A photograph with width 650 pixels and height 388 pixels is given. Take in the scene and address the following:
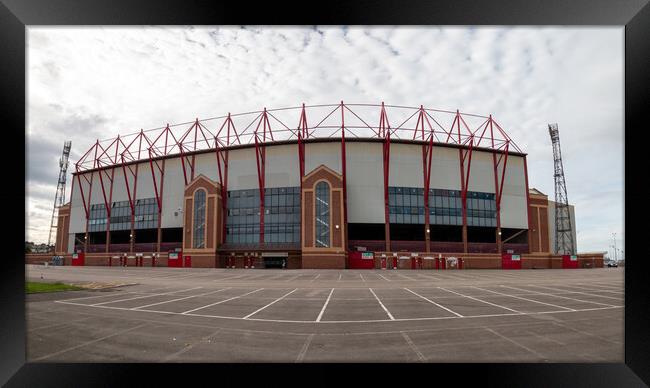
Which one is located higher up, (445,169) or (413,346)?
(445,169)

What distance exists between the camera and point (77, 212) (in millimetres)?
78812

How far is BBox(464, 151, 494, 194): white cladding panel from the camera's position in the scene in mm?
63375

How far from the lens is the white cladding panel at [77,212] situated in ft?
255

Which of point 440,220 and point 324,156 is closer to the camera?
point 324,156

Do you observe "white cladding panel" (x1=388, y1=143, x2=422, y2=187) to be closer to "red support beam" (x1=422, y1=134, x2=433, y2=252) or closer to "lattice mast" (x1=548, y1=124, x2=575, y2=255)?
"red support beam" (x1=422, y1=134, x2=433, y2=252)

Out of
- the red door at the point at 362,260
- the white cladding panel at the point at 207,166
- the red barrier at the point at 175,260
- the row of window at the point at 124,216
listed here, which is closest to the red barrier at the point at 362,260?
the red door at the point at 362,260

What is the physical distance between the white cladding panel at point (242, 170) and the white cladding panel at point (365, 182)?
15916 mm

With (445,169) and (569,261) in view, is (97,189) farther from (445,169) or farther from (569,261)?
(569,261)

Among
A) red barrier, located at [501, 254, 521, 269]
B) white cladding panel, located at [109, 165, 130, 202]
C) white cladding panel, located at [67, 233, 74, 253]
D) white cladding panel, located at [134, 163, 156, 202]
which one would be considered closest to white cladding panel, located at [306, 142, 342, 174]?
red barrier, located at [501, 254, 521, 269]

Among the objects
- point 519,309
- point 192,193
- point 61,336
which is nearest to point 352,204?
point 192,193

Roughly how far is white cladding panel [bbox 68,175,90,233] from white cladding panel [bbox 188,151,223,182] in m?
30.0

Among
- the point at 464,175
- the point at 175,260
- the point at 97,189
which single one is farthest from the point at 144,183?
the point at 464,175
